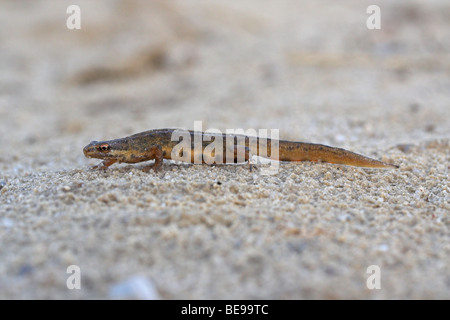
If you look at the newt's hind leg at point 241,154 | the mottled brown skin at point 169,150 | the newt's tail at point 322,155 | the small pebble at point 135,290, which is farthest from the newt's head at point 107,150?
the small pebble at point 135,290

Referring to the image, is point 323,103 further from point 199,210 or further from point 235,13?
point 235,13

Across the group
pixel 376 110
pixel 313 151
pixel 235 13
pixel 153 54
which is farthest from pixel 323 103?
pixel 235 13

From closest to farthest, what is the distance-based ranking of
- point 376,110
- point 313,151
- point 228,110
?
1. point 313,151
2. point 376,110
3. point 228,110

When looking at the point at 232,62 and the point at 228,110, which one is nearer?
the point at 228,110

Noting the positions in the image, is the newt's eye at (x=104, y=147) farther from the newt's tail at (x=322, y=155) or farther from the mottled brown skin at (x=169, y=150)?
the newt's tail at (x=322, y=155)

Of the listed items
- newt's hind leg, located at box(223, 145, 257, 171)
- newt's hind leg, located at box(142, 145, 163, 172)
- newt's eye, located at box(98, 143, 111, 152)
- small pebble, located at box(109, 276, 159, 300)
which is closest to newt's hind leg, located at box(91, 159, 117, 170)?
newt's eye, located at box(98, 143, 111, 152)

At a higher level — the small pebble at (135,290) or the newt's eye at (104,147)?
the newt's eye at (104,147)

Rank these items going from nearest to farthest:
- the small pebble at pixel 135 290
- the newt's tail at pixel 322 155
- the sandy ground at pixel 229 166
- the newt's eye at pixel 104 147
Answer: the small pebble at pixel 135 290, the sandy ground at pixel 229 166, the newt's tail at pixel 322 155, the newt's eye at pixel 104 147

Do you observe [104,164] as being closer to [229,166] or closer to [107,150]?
[107,150]
